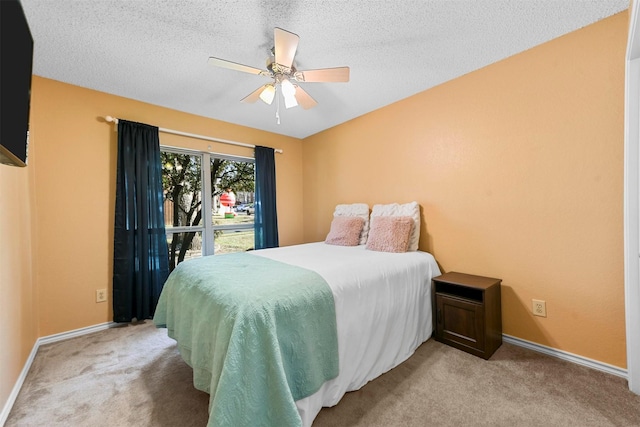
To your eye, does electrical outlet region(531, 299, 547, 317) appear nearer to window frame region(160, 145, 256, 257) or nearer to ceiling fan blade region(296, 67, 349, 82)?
ceiling fan blade region(296, 67, 349, 82)

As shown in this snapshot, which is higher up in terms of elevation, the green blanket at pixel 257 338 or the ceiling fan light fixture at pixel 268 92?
the ceiling fan light fixture at pixel 268 92

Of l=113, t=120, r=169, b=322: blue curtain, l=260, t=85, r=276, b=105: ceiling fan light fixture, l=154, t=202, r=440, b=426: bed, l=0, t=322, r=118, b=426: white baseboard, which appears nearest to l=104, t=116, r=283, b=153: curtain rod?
l=113, t=120, r=169, b=322: blue curtain

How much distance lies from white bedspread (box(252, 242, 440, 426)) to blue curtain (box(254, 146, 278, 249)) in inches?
58.8

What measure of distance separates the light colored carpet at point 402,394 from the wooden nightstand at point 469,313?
10cm

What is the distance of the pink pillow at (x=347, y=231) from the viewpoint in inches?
115

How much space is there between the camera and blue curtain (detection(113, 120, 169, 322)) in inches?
101

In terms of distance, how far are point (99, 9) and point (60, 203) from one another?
1755 millimetres

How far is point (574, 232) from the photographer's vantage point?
1.81m

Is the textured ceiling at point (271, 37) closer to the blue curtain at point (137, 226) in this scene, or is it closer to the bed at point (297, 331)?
the blue curtain at point (137, 226)

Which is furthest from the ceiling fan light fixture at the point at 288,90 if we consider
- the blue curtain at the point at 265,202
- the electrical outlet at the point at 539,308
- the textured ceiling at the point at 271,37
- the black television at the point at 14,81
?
the electrical outlet at the point at 539,308

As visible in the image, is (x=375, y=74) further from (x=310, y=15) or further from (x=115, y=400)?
(x=115, y=400)

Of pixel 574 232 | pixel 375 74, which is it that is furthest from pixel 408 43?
pixel 574 232

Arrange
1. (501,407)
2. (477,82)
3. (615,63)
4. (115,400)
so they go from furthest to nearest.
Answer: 1. (477,82)
2. (615,63)
3. (115,400)
4. (501,407)

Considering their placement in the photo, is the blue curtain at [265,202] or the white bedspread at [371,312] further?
the blue curtain at [265,202]
